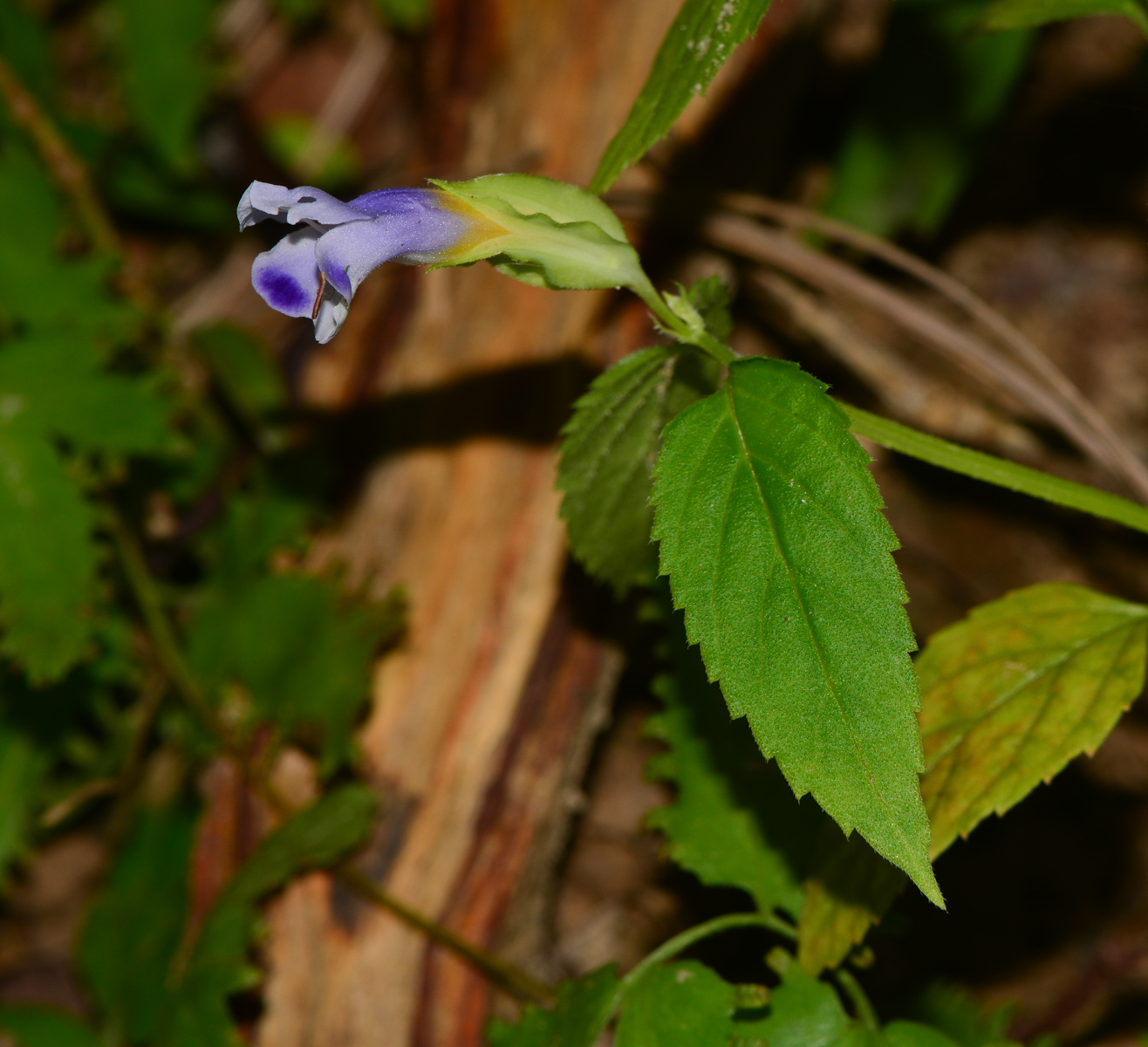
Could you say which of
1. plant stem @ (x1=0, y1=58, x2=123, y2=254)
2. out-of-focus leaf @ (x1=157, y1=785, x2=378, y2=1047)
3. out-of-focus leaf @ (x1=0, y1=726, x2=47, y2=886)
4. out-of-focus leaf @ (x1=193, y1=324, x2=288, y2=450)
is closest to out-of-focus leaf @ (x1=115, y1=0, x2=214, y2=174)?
plant stem @ (x1=0, y1=58, x2=123, y2=254)

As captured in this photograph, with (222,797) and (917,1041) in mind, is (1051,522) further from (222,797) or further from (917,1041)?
(222,797)

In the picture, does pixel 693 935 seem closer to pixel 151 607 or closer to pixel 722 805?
pixel 722 805

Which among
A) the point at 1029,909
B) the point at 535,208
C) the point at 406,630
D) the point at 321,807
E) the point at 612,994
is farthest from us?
the point at 1029,909

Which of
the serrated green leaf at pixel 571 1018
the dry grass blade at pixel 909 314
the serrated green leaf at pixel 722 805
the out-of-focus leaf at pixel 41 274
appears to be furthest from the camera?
the out-of-focus leaf at pixel 41 274

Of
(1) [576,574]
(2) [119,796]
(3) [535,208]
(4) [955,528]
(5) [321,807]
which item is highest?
(3) [535,208]

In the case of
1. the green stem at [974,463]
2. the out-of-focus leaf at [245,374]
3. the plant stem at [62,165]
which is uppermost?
the green stem at [974,463]

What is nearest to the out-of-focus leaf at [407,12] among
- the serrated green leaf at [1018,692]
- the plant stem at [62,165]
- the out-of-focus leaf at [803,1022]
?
the plant stem at [62,165]

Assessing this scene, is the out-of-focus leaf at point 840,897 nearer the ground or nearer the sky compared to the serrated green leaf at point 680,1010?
nearer the sky

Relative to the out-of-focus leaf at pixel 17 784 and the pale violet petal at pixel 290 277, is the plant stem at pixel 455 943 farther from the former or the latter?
the pale violet petal at pixel 290 277

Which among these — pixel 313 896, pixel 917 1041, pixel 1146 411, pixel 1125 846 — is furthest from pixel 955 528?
pixel 313 896
